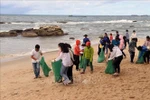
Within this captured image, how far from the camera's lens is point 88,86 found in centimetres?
965

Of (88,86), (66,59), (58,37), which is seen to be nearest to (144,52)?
(88,86)

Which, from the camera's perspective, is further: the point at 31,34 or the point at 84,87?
the point at 31,34

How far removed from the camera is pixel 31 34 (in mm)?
37250

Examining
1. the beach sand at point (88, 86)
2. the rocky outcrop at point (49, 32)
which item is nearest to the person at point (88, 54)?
the beach sand at point (88, 86)

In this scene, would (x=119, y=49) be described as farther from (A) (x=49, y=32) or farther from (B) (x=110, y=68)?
(A) (x=49, y=32)

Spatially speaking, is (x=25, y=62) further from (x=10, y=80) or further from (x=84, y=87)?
(x=84, y=87)

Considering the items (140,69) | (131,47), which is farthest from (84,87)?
(131,47)

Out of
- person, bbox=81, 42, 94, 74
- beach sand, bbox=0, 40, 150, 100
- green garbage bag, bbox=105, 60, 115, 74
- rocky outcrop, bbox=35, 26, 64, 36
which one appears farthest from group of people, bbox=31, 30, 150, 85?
rocky outcrop, bbox=35, 26, 64, 36

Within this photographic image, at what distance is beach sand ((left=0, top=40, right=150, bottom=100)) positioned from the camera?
28.6 ft

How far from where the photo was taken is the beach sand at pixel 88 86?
8.72 meters

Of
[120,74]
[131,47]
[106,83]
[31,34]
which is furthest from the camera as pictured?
[31,34]

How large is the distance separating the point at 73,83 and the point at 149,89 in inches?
104

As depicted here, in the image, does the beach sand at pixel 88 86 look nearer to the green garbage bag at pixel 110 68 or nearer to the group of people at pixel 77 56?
the green garbage bag at pixel 110 68

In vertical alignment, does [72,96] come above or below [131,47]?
below
